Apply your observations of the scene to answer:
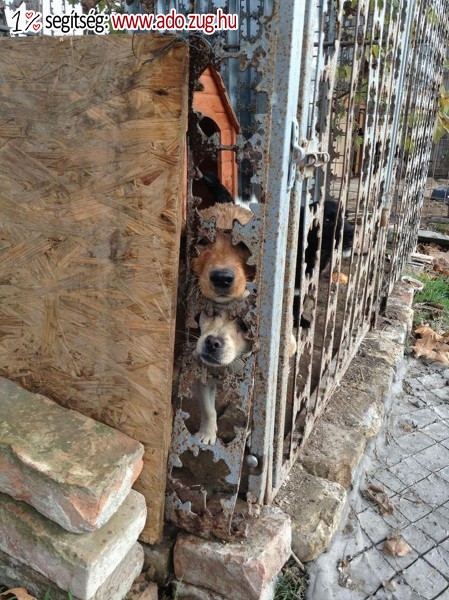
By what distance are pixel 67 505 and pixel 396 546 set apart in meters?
1.69

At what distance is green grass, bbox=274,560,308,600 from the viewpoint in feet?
6.95

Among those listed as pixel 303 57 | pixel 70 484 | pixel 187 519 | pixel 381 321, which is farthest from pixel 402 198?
pixel 70 484

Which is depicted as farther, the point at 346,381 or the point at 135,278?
the point at 346,381

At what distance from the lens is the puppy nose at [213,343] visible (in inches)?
75.0

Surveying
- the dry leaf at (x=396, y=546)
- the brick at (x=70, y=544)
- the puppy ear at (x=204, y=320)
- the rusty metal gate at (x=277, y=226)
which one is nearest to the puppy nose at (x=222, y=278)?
the rusty metal gate at (x=277, y=226)

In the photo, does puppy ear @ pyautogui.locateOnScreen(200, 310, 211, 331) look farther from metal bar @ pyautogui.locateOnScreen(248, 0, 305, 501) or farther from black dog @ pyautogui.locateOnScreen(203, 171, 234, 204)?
black dog @ pyautogui.locateOnScreen(203, 171, 234, 204)

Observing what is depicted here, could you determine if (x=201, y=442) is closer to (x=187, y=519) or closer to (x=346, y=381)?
(x=187, y=519)

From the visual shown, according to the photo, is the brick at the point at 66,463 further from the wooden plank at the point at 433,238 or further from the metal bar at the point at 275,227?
the wooden plank at the point at 433,238

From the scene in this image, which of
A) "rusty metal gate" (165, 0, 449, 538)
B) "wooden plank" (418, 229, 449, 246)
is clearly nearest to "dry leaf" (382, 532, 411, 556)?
"rusty metal gate" (165, 0, 449, 538)

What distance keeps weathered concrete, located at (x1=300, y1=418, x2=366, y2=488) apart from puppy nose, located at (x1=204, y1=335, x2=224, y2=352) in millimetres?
1026

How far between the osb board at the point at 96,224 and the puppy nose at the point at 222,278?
0.16 metres

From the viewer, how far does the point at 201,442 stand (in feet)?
6.36

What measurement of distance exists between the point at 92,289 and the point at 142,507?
2.94ft

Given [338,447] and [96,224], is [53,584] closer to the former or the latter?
[96,224]
